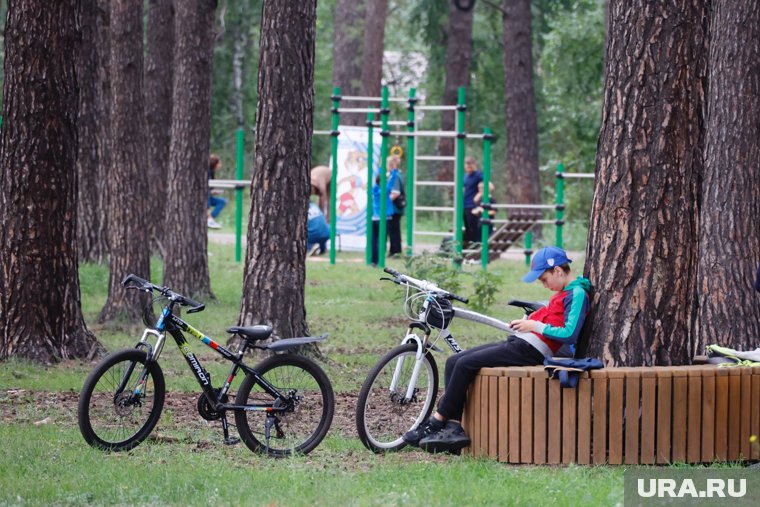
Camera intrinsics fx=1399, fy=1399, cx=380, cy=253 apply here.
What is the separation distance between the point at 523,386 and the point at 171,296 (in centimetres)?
214

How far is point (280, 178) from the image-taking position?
12.2m

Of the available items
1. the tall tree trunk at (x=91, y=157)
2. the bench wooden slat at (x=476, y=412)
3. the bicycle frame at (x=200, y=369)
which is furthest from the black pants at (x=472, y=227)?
the bench wooden slat at (x=476, y=412)

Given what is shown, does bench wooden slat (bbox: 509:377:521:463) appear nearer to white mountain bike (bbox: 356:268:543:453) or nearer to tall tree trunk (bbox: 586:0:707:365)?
white mountain bike (bbox: 356:268:543:453)

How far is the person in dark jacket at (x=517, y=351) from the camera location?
804cm

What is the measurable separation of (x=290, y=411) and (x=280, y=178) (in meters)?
4.16

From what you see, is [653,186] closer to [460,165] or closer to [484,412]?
[484,412]

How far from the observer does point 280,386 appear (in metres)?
8.41

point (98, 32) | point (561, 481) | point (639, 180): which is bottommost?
point (561, 481)

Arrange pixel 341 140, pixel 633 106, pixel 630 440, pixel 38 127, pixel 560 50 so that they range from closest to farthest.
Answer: pixel 630 440 → pixel 633 106 → pixel 38 127 → pixel 341 140 → pixel 560 50

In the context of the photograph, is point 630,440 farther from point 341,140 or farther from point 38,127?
point 341,140

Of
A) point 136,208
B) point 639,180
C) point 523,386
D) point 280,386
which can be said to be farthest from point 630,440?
point 136,208

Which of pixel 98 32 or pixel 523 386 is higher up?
pixel 98 32

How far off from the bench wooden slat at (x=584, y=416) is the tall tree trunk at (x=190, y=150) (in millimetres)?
10168

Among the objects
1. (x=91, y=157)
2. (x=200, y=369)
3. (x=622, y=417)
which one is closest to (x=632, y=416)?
(x=622, y=417)
